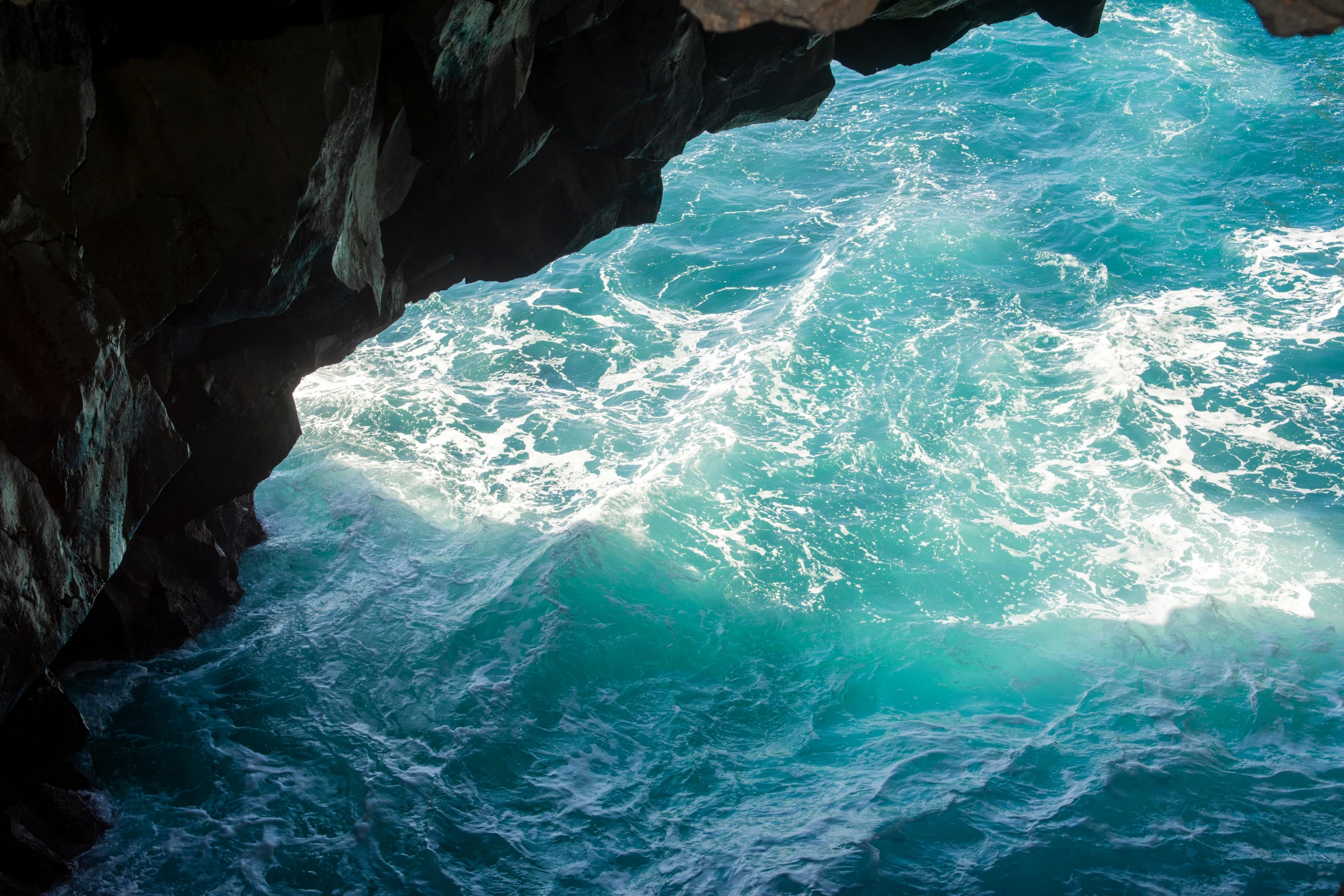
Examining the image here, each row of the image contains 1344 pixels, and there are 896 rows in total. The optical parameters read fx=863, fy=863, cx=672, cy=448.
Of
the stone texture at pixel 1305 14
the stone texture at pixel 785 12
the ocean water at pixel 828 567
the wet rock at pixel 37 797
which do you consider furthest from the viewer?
the ocean water at pixel 828 567

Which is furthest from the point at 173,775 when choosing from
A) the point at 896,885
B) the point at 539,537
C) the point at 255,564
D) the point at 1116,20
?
the point at 1116,20

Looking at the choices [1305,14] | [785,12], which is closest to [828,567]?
[785,12]

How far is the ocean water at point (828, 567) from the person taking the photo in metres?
10.5

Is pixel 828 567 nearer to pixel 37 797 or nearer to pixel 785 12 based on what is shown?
pixel 37 797

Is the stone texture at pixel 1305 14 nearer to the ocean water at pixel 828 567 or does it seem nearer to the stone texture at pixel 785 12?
the stone texture at pixel 785 12

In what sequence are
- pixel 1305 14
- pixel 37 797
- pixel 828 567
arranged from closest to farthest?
pixel 1305 14 < pixel 37 797 < pixel 828 567

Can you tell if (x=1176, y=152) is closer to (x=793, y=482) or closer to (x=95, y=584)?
(x=793, y=482)

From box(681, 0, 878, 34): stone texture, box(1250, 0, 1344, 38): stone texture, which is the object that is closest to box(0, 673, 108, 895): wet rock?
box(681, 0, 878, 34): stone texture

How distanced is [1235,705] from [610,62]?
12.4m

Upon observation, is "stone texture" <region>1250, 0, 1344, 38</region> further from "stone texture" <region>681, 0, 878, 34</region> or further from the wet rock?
the wet rock

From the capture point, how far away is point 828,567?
1541 cm

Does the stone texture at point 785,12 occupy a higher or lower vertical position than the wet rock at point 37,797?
higher

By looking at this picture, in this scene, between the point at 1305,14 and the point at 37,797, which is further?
the point at 37,797

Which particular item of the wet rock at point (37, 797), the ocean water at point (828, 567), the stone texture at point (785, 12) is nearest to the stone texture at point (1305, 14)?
the stone texture at point (785, 12)
